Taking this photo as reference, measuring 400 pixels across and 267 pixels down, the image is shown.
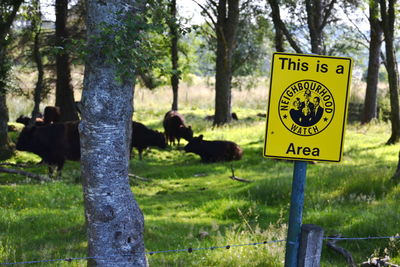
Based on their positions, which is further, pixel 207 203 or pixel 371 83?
pixel 371 83

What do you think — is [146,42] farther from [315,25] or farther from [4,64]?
[315,25]

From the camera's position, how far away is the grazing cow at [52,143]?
16969 mm

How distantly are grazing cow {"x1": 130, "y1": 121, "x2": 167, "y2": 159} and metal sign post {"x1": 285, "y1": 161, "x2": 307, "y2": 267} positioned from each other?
52.2 feet

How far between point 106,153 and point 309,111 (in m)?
2.19

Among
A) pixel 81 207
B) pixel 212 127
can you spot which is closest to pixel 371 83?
pixel 212 127

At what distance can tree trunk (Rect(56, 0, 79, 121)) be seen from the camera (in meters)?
22.2

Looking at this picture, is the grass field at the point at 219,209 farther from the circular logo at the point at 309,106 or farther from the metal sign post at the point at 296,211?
the circular logo at the point at 309,106

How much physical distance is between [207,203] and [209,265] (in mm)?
4727

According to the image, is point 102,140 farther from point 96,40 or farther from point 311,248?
point 311,248

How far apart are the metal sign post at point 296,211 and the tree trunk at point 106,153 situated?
72.0 inches

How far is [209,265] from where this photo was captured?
7.01 metres

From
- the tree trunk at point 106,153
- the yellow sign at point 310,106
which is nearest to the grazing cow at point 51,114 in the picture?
the tree trunk at point 106,153

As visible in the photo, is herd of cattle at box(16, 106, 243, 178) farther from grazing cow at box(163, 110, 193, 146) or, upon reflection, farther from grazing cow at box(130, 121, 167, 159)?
grazing cow at box(163, 110, 193, 146)

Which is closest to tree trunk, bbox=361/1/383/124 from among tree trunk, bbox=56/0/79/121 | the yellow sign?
tree trunk, bbox=56/0/79/121
